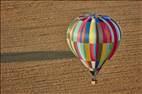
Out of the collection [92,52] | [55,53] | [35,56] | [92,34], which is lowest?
[35,56]

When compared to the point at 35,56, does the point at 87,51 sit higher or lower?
higher

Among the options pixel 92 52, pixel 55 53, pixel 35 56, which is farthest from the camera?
pixel 55 53

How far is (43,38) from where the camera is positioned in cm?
1758

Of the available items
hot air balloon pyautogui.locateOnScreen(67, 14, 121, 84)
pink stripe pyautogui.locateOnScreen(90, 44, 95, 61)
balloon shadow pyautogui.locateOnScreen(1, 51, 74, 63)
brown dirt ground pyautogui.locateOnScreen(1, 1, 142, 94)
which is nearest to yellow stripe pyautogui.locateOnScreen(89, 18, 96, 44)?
hot air balloon pyautogui.locateOnScreen(67, 14, 121, 84)

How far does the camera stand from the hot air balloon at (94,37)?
11.3 m

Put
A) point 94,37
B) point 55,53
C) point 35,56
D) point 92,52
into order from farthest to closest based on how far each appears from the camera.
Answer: point 55,53, point 35,56, point 92,52, point 94,37

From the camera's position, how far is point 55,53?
52.7 ft

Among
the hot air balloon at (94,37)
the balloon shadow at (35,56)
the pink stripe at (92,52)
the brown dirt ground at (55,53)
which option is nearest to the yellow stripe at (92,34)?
the hot air balloon at (94,37)

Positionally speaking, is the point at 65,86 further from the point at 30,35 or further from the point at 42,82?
the point at 30,35

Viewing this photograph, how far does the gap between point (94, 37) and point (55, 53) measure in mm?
5031

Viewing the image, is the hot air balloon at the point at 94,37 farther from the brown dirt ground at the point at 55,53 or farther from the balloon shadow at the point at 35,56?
the balloon shadow at the point at 35,56

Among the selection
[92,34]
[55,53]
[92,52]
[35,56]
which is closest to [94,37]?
[92,34]

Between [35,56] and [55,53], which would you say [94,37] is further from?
[35,56]

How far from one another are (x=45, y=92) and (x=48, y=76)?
1.13 m
